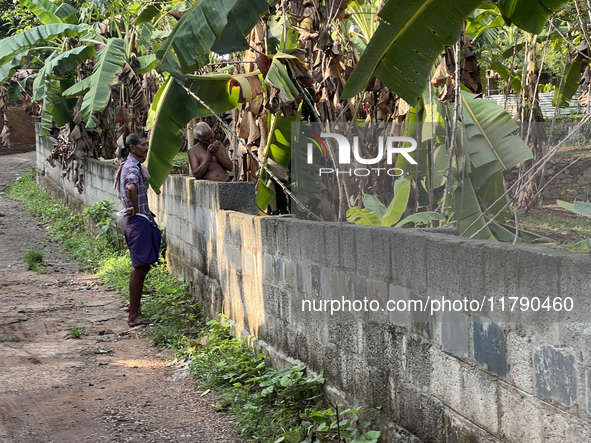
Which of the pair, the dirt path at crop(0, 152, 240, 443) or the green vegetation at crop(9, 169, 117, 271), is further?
the green vegetation at crop(9, 169, 117, 271)

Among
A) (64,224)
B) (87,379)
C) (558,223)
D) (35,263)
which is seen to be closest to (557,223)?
(558,223)

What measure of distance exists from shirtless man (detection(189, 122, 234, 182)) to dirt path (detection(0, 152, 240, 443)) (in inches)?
71.3

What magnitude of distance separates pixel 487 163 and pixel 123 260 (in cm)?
573

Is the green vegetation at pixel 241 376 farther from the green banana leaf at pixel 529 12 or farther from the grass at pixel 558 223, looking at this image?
the grass at pixel 558 223

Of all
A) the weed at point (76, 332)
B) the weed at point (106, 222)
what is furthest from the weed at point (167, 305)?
the weed at point (106, 222)

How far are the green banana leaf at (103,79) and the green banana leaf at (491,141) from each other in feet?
18.0

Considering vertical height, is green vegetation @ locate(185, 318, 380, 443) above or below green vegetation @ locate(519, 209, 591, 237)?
below

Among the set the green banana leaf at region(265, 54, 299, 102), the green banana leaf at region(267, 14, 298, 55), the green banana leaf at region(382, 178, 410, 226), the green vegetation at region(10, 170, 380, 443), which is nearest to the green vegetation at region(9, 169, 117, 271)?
the green vegetation at region(10, 170, 380, 443)

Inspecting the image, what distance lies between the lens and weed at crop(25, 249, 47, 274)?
31.0ft

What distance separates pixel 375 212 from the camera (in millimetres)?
4688

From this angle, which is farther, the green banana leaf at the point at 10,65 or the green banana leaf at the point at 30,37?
the green banana leaf at the point at 10,65

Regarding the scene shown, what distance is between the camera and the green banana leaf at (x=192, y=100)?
593cm

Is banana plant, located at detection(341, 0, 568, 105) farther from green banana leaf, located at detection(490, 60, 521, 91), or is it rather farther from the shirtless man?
green banana leaf, located at detection(490, 60, 521, 91)

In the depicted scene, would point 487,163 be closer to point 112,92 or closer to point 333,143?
point 333,143
